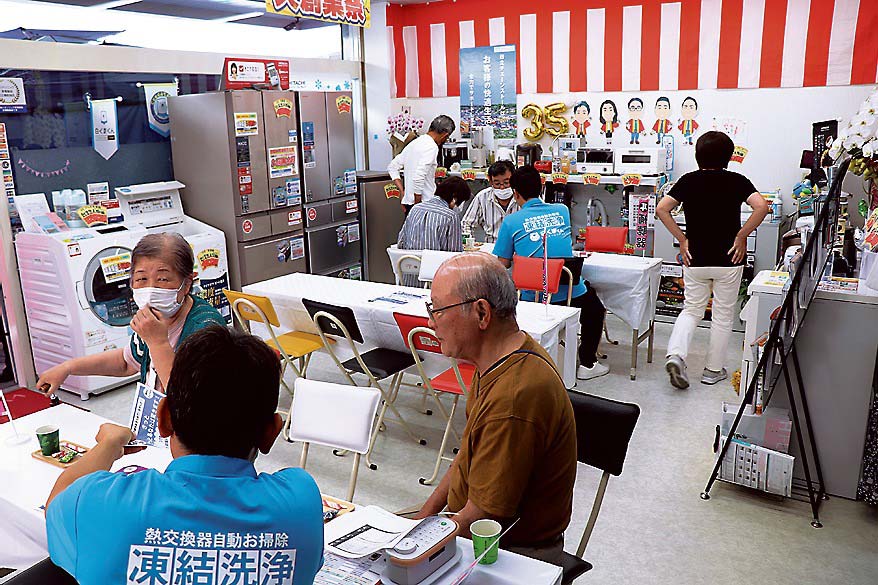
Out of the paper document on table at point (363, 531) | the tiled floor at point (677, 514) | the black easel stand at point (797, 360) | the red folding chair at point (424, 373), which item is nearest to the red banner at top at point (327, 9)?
the red folding chair at point (424, 373)

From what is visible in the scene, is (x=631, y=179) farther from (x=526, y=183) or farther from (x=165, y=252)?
(x=165, y=252)

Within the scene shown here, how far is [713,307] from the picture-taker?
5406 mm

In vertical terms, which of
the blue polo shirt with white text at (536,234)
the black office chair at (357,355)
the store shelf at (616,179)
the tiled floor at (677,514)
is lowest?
the tiled floor at (677,514)

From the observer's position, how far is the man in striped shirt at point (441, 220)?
5.87 meters

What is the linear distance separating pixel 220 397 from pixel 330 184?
6.29 m

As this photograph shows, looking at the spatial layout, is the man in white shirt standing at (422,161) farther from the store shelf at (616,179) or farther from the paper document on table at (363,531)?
the paper document on table at (363,531)

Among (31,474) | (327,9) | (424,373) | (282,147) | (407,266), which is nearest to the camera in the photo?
(31,474)

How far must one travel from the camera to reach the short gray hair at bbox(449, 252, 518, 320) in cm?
211

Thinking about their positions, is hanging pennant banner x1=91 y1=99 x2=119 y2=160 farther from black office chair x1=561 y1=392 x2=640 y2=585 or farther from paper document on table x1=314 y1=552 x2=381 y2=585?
paper document on table x1=314 y1=552 x2=381 y2=585

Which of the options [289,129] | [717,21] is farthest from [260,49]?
[717,21]

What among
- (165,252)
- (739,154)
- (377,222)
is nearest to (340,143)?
(377,222)

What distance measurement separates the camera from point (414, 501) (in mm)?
3844

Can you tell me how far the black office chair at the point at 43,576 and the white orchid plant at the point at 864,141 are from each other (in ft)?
12.4

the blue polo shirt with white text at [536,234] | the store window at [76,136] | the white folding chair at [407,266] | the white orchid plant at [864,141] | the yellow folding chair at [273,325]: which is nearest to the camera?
the white orchid plant at [864,141]
